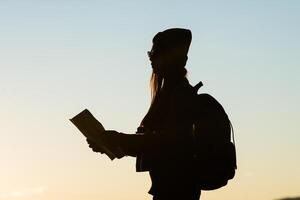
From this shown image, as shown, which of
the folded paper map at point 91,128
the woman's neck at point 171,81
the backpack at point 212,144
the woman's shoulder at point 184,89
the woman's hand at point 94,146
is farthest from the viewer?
the woman's hand at point 94,146

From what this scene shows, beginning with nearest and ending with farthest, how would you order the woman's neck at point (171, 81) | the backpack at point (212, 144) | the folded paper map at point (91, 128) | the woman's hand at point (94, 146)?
the backpack at point (212, 144)
the folded paper map at point (91, 128)
the woman's neck at point (171, 81)
the woman's hand at point (94, 146)

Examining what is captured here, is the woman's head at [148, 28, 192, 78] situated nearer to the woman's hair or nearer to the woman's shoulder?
the woman's hair

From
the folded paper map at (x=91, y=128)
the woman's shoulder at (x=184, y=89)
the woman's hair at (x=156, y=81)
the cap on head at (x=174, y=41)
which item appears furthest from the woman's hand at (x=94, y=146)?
the cap on head at (x=174, y=41)

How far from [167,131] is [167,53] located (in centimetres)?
93

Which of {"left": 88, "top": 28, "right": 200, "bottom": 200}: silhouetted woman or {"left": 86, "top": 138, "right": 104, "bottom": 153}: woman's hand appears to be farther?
{"left": 86, "top": 138, "right": 104, "bottom": 153}: woman's hand

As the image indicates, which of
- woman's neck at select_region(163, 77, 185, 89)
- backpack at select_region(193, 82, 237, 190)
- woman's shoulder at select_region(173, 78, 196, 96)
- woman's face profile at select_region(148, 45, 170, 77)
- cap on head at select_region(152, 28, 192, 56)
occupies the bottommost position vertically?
backpack at select_region(193, 82, 237, 190)

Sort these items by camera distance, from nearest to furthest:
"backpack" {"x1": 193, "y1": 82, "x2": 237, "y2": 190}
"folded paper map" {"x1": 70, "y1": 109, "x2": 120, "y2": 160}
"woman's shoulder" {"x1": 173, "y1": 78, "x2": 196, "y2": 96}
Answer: "backpack" {"x1": 193, "y1": 82, "x2": 237, "y2": 190} → "woman's shoulder" {"x1": 173, "y1": 78, "x2": 196, "y2": 96} → "folded paper map" {"x1": 70, "y1": 109, "x2": 120, "y2": 160}

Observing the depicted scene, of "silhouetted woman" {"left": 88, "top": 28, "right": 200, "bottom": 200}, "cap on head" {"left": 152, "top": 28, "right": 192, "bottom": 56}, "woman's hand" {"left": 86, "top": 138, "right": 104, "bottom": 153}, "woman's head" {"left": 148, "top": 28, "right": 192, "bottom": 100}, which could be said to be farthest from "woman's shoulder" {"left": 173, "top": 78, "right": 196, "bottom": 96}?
"woman's hand" {"left": 86, "top": 138, "right": 104, "bottom": 153}

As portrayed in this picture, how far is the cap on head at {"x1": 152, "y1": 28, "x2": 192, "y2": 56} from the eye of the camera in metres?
9.88

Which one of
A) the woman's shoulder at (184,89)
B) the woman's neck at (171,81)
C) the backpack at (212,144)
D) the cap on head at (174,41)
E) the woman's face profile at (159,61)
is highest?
the cap on head at (174,41)

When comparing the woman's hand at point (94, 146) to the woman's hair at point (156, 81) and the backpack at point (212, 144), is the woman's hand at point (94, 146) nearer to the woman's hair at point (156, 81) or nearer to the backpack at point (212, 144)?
the woman's hair at point (156, 81)

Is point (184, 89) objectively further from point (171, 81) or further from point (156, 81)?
point (156, 81)

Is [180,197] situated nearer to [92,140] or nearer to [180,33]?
[92,140]

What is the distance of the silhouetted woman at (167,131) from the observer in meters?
9.30
